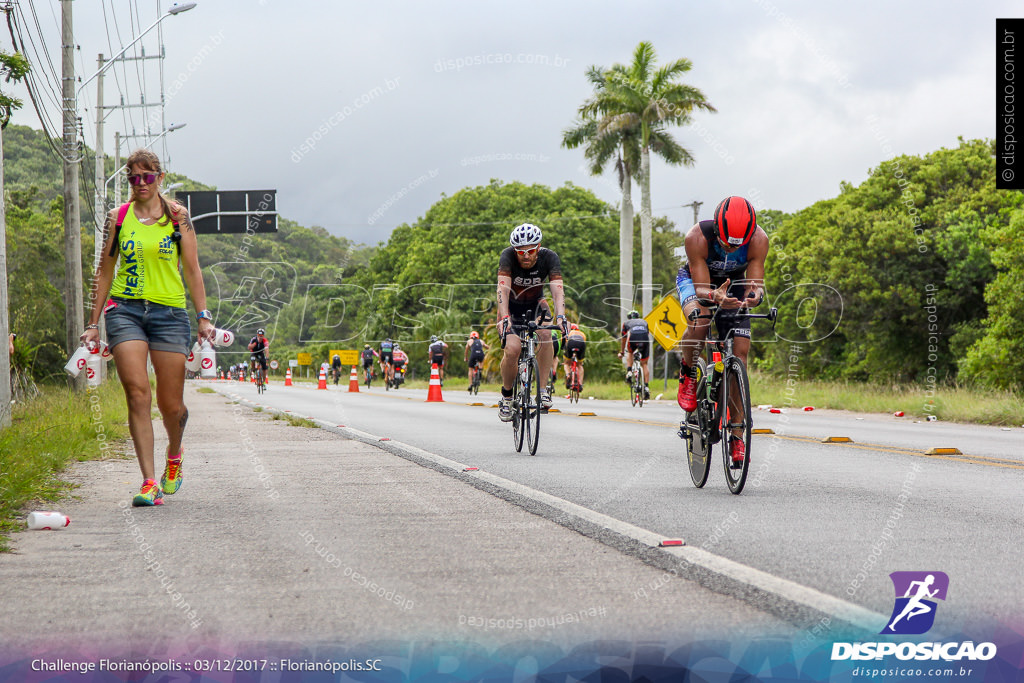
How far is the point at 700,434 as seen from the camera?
7.10 m

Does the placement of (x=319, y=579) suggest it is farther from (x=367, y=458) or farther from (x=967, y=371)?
(x=967, y=371)

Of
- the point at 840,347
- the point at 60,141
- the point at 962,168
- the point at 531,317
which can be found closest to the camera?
the point at 531,317

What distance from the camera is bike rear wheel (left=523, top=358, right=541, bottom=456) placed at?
33.8 ft

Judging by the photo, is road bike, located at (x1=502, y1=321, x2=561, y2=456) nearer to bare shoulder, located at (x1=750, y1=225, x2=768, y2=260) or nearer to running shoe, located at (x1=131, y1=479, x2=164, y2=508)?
bare shoulder, located at (x1=750, y1=225, x2=768, y2=260)

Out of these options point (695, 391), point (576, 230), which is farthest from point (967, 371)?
point (576, 230)

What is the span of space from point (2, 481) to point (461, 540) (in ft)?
11.1

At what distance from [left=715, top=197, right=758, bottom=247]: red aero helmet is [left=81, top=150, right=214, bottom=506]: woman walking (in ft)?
11.6

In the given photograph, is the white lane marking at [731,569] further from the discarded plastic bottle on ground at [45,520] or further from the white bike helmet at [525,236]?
the white bike helmet at [525,236]

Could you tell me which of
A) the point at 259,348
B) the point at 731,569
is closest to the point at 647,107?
the point at 259,348

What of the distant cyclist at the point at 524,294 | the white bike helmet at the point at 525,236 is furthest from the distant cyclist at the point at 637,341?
the white bike helmet at the point at 525,236

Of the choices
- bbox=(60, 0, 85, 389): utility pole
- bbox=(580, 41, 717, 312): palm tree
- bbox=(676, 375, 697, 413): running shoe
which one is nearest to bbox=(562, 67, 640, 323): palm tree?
bbox=(580, 41, 717, 312): palm tree

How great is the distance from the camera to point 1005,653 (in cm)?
320

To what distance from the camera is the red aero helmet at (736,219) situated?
6.75 metres

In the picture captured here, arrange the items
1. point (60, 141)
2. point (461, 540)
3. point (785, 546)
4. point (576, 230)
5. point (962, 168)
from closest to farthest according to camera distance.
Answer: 1. point (785, 546)
2. point (461, 540)
3. point (60, 141)
4. point (962, 168)
5. point (576, 230)
